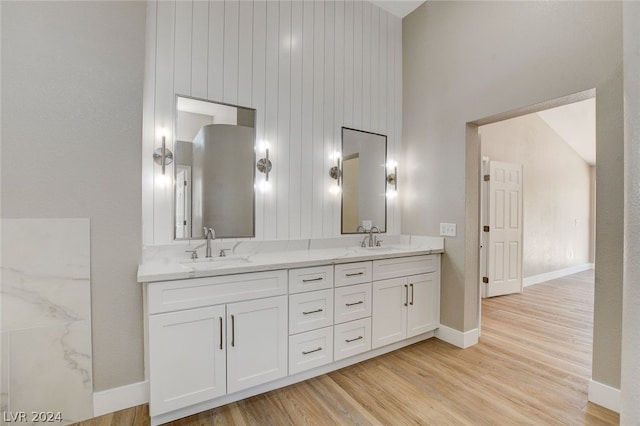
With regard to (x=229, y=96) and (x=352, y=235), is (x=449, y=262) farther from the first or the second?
(x=229, y=96)

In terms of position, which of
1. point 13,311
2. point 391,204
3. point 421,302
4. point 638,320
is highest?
point 391,204

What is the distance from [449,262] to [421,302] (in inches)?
19.3

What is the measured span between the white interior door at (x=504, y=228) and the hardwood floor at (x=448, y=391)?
132cm

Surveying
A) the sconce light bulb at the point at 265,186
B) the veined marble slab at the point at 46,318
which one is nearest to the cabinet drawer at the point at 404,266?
the sconce light bulb at the point at 265,186

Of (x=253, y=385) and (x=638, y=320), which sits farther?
(x=253, y=385)

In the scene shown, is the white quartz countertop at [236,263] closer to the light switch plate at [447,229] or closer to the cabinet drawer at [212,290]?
the cabinet drawer at [212,290]

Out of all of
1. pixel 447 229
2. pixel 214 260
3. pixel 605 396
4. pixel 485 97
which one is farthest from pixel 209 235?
pixel 605 396

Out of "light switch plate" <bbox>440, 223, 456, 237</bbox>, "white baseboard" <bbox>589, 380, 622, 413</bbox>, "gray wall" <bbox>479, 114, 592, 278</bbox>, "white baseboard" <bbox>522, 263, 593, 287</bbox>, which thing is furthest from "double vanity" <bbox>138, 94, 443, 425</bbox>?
"white baseboard" <bbox>522, 263, 593, 287</bbox>

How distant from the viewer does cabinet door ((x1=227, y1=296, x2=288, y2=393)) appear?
187cm

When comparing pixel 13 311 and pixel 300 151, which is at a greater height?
pixel 300 151

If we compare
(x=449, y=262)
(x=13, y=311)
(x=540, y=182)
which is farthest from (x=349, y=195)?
(x=540, y=182)

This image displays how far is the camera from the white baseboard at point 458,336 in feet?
9.12

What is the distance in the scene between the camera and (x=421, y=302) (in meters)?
2.83

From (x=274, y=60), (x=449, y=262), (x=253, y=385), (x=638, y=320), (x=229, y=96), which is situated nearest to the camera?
(x=638, y=320)
